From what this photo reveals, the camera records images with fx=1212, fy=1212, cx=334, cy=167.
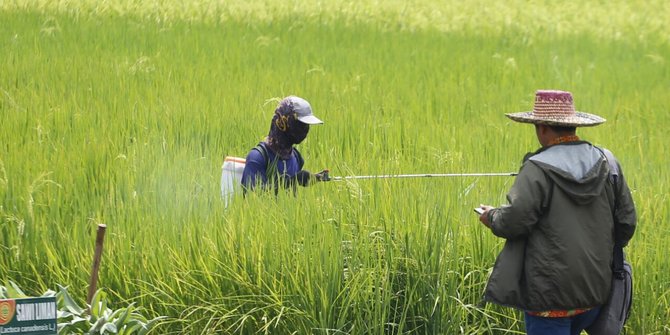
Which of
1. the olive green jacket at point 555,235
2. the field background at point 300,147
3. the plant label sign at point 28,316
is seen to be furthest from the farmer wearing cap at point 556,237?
the plant label sign at point 28,316

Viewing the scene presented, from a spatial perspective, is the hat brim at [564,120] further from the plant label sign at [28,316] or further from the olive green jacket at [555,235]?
the plant label sign at [28,316]

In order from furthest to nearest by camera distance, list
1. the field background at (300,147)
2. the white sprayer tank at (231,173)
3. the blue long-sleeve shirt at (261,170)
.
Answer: the white sprayer tank at (231,173)
the blue long-sleeve shirt at (261,170)
the field background at (300,147)

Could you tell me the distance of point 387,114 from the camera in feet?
31.0

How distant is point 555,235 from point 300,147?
12.5ft

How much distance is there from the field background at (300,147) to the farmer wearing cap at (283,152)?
0.77 feet

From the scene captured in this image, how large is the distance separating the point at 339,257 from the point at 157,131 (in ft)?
10.8

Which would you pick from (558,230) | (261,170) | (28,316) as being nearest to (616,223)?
(558,230)

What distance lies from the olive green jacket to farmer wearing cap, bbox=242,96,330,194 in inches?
64.5

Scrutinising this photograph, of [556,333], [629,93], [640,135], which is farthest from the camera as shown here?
[629,93]

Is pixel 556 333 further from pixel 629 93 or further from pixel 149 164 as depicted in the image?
pixel 629 93

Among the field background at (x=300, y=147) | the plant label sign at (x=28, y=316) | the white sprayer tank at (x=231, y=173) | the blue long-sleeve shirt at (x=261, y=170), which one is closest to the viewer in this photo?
the plant label sign at (x=28, y=316)

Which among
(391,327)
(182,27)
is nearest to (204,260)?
(391,327)

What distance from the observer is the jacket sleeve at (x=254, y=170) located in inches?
234

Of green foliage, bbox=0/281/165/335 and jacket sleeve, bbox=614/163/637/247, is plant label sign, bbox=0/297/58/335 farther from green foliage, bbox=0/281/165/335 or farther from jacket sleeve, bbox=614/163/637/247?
jacket sleeve, bbox=614/163/637/247
